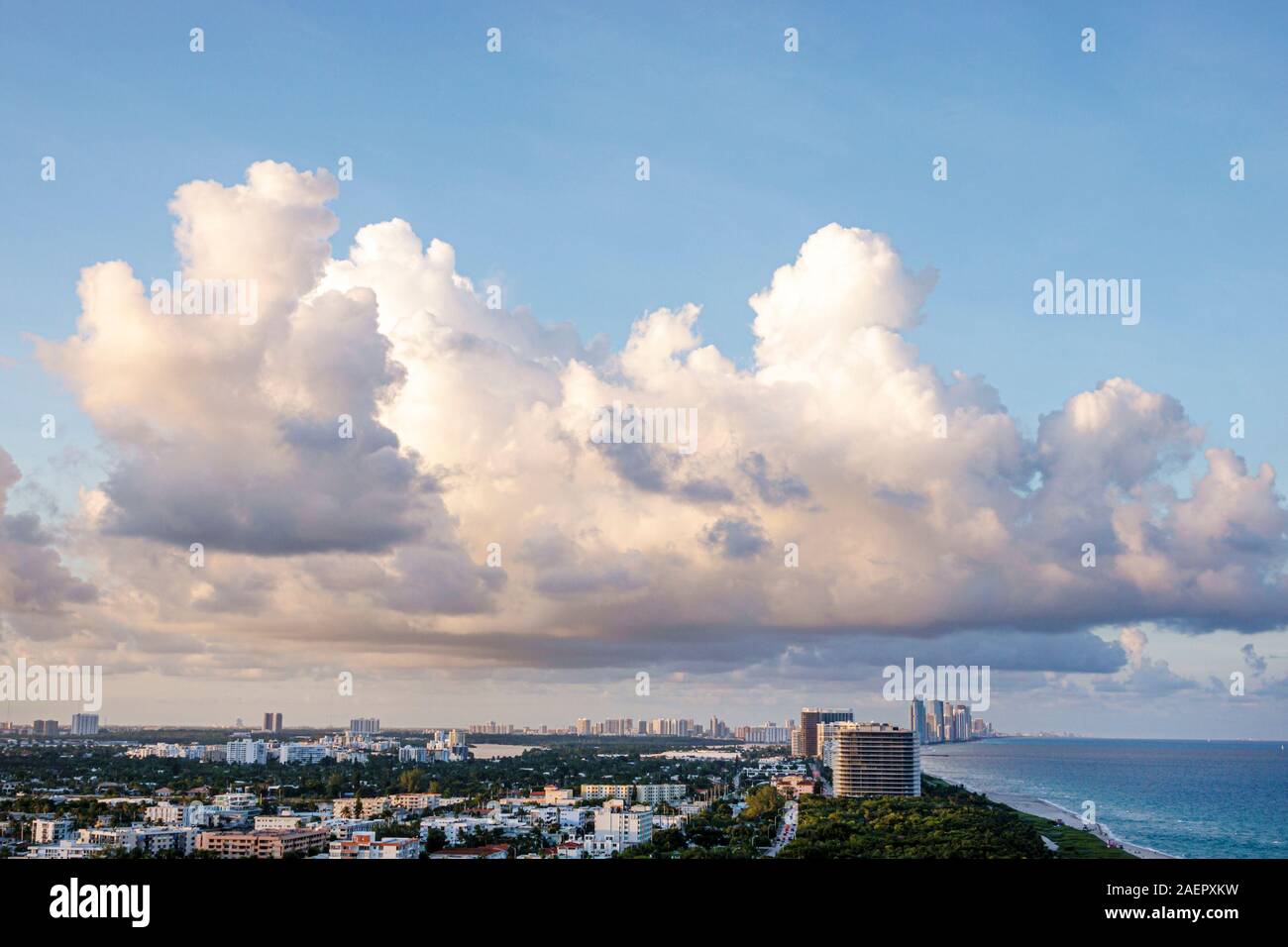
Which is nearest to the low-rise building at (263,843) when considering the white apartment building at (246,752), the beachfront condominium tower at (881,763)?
the beachfront condominium tower at (881,763)

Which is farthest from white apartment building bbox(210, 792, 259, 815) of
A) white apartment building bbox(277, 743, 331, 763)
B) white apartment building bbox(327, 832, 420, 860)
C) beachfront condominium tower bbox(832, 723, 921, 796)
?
beachfront condominium tower bbox(832, 723, 921, 796)

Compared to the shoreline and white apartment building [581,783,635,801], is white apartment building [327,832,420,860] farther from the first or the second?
the shoreline

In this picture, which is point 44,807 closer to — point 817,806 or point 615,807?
point 615,807

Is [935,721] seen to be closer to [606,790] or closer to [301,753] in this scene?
[301,753]

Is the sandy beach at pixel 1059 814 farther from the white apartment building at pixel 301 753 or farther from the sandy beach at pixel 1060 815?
the white apartment building at pixel 301 753
